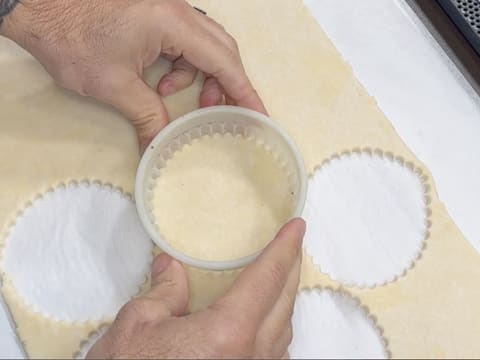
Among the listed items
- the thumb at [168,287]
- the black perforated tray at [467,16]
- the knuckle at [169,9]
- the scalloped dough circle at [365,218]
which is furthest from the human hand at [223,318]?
the black perforated tray at [467,16]

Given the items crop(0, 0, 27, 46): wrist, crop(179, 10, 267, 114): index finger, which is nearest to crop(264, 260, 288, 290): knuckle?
crop(179, 10, 267, 114): index finger

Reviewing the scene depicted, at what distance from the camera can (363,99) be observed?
87 centimetres

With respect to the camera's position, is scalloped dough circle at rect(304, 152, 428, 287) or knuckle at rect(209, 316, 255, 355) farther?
scalloped dough circle at rect(304, 152, 428, 287)

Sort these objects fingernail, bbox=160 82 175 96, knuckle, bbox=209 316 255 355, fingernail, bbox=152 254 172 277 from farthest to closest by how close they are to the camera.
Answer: fingernail, bbox=160 82 175 96 → fingernail, bbox=152 254 172 277 → knuckle, bbox=209 316 255 355

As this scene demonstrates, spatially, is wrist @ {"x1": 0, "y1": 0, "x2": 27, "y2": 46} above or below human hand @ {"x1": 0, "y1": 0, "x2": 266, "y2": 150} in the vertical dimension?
below

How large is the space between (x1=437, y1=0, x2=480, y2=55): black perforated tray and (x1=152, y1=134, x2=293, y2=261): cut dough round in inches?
15.5

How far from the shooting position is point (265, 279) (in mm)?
656

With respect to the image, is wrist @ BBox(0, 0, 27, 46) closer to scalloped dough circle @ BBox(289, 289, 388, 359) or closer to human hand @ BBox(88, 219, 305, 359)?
human hand @ BBox(88, 219, 305, 359)

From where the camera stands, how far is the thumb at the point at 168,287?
0.67 m

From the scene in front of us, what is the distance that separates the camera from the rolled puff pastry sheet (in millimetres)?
751

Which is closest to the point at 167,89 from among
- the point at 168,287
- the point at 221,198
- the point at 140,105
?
the point at 140,105

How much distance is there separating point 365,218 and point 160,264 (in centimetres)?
A: 29

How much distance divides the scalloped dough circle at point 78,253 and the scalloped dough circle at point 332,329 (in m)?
0.22

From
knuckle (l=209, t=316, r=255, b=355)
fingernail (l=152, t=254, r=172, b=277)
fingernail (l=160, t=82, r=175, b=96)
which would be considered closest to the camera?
knuckle (l=209, t=316, r=255, b=355)
